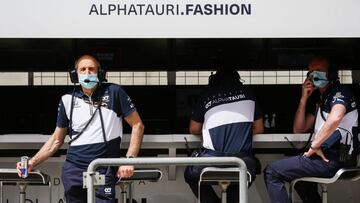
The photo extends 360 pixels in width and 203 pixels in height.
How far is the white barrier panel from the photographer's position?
196 inches

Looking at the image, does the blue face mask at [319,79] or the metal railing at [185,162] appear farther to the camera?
the blue face mask at [319,79]

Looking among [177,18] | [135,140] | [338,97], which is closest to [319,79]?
[338,97]

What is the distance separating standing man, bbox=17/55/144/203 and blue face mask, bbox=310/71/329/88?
4.31ft

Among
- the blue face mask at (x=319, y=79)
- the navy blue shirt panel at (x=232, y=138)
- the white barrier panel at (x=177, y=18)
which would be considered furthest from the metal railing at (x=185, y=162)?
the blue face mask at (x=319, y=79)

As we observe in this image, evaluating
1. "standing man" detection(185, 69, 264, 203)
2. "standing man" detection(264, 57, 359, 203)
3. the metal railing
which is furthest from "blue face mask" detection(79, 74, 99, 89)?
"standing man" detection(264, 57, 359, 203)

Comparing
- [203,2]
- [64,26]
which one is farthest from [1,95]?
[203,2]

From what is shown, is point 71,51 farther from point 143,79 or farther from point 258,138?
point 258,138

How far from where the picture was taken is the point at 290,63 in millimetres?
7273

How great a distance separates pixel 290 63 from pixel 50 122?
2.44 meters

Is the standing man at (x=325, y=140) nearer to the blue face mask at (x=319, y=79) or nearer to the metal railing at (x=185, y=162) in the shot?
the blue face mask at (x=319, y=79)

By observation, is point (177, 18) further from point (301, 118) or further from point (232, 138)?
point (301, 118)

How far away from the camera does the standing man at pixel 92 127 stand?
4.88 meters

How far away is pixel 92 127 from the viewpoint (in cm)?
491

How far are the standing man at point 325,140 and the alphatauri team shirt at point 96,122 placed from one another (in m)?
1.13
